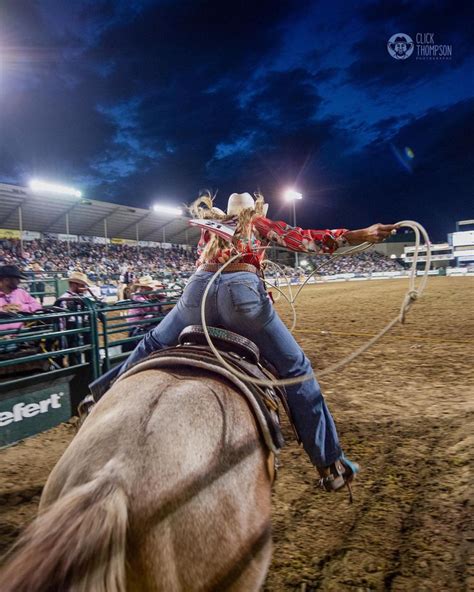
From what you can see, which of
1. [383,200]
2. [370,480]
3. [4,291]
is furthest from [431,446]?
[383,200]

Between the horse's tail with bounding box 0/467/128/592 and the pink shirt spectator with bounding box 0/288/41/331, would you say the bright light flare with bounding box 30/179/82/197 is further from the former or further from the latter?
the horse's tail with bounding box 0/467/128/592

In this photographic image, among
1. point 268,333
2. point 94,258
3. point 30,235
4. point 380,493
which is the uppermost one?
point 30,235

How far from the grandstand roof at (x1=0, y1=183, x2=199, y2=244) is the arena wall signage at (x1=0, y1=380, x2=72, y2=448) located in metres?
29.3

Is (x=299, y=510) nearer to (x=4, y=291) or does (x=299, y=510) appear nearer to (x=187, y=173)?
(x=4, y=291)

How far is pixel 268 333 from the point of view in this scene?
2.10 m

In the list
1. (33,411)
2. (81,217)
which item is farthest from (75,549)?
(81,217)

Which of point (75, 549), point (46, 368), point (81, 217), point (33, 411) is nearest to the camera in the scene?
point (75, 549)

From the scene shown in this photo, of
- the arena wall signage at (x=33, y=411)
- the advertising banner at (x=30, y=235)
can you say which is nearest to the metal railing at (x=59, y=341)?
the arena wall signage at (x=33, y=411)

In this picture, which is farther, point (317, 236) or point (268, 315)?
point (317, 236)

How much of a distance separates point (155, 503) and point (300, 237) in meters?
1.66

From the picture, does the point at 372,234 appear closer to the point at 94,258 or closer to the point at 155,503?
the point at 155,503

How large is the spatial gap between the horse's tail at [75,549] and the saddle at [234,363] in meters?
0.73

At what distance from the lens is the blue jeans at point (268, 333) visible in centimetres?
205

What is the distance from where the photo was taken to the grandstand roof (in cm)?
2997
